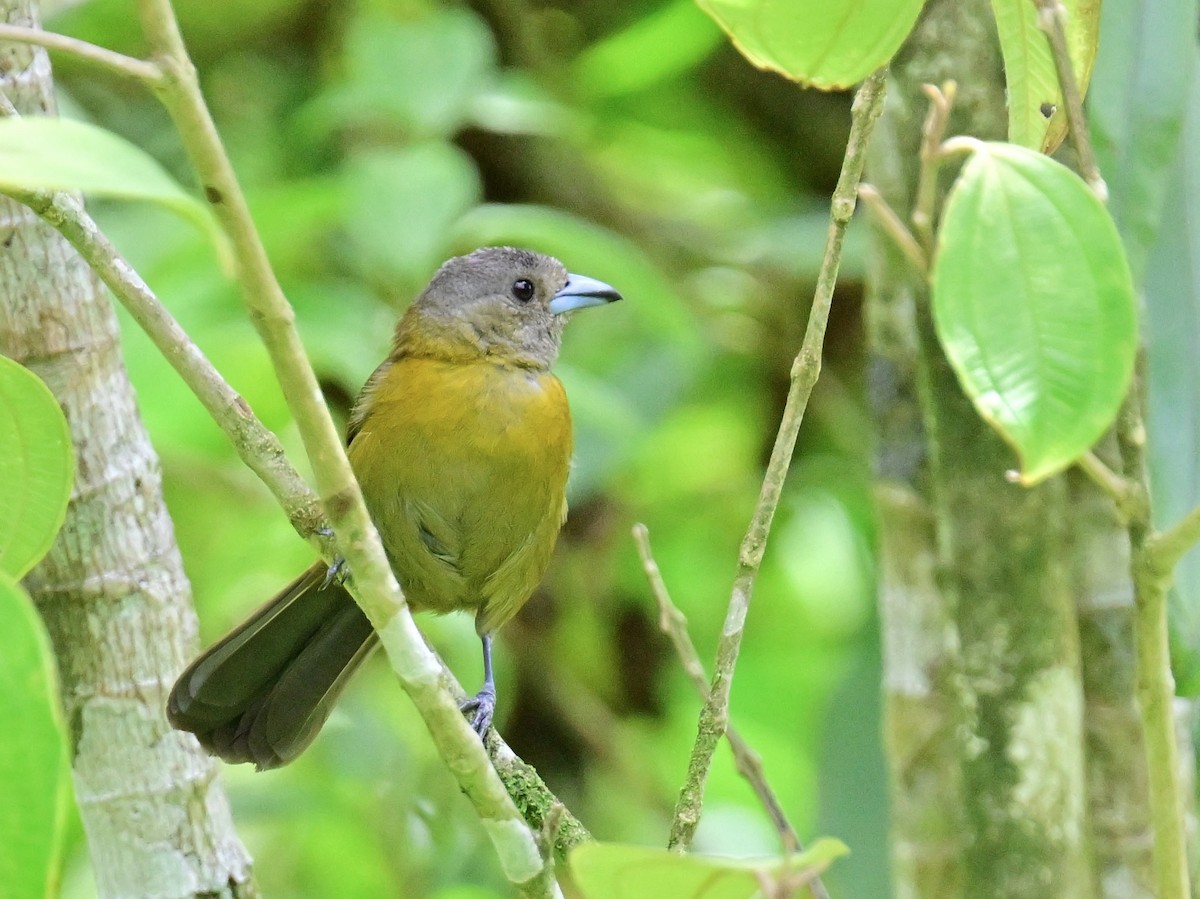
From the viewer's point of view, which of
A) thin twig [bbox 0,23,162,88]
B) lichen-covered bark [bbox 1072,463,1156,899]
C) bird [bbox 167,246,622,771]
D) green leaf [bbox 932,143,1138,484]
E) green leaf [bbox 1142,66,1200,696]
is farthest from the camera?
bird [bbox 167,246,622,771]

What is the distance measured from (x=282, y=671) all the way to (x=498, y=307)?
113 cm

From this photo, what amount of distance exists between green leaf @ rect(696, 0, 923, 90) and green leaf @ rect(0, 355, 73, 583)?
0.83 m

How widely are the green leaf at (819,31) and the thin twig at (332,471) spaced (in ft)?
1.72

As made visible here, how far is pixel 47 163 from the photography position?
103 cm

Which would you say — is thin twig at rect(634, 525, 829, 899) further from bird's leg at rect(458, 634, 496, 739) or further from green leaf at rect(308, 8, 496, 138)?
green leaf at rect(308, 8, 496, 138)

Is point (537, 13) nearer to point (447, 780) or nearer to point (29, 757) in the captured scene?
point (447, 780)

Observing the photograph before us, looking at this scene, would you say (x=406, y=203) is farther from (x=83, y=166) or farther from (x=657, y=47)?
(x=83, y=166)

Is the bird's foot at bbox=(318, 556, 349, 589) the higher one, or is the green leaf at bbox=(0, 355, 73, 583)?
the green leaf at bbox=(0, 355, 73, 583)

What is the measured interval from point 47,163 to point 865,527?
377cm

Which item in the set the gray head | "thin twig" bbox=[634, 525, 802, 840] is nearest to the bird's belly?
the gray head

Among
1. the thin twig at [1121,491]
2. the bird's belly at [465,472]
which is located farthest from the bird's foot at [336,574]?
the thin twig at [1121,491]

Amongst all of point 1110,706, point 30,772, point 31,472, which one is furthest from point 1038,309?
point 1110,706

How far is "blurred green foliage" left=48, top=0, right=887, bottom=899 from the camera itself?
3.71m

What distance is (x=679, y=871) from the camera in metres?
1.30
